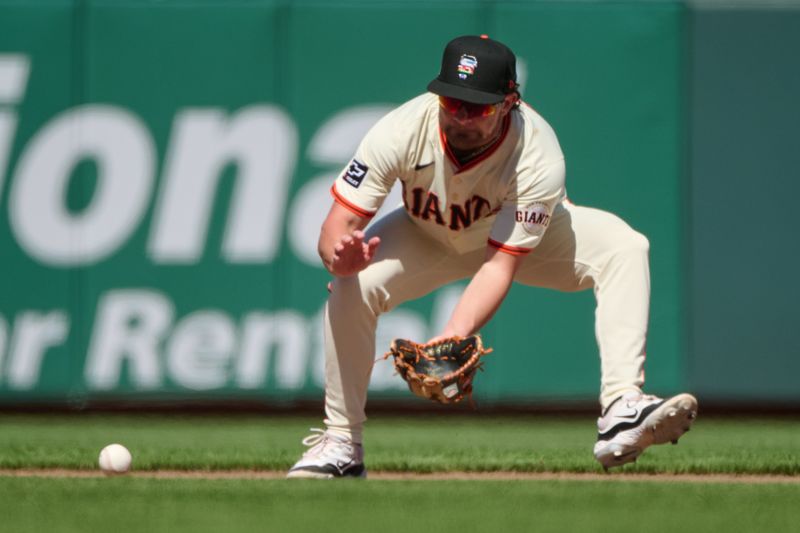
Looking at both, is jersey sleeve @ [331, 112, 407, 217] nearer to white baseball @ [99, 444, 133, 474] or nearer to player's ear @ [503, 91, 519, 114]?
player's ear @ [503, 91, 519, 114]

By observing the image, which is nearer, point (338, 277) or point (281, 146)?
point (338, 277)

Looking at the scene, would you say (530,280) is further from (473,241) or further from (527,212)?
(527,212)

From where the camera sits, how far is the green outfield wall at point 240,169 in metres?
7.98

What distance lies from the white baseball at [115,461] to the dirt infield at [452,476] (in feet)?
0.17

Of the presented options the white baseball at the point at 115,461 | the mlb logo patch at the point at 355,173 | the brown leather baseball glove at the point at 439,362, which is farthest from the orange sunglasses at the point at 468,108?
the white baseball at the point at 115,461

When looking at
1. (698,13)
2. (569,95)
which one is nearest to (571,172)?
(569,95)

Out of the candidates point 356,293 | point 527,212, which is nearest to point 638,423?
point 527,212

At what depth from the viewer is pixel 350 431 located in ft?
16.7

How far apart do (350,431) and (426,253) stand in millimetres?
671

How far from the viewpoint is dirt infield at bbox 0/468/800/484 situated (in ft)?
17.0

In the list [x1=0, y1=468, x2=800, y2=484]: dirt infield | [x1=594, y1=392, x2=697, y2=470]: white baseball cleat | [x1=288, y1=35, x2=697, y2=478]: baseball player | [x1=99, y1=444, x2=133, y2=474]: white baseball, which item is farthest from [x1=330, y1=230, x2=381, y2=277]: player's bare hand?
[x1=99, y1=444, x2=133, y2=474]: white baseball

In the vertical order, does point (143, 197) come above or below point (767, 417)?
above

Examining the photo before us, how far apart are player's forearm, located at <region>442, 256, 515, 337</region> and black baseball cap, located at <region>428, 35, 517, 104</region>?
0.55 m

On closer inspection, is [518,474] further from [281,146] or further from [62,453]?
[281,146]
